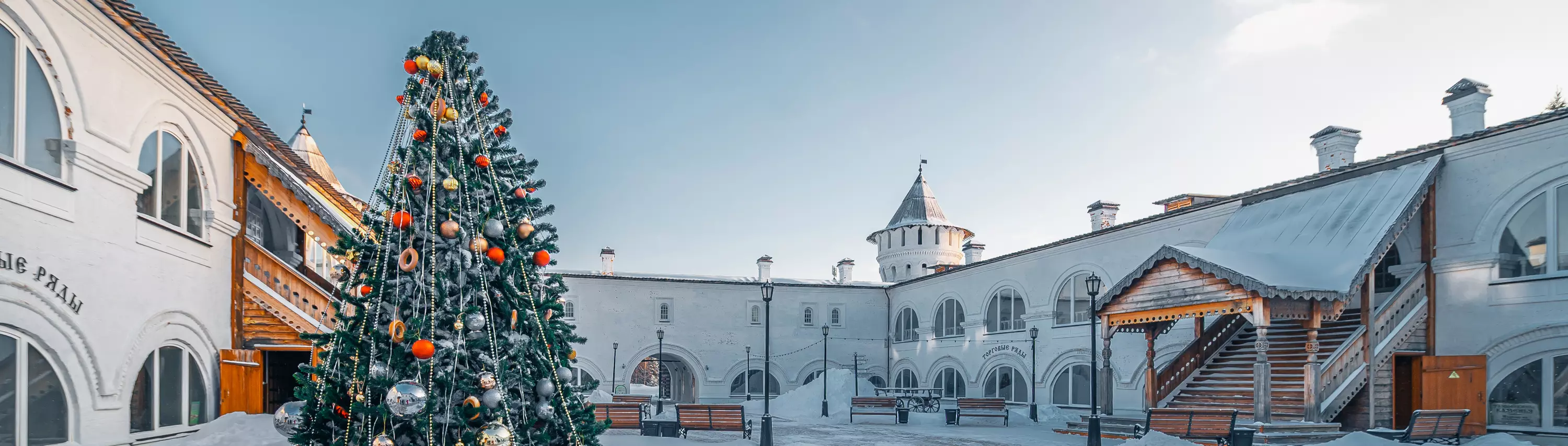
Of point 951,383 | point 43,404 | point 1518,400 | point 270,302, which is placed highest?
point 270,302

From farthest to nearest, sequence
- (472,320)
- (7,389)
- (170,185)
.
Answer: (170,185)
(7,389)
(472,320)

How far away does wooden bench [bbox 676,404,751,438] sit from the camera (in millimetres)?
16906

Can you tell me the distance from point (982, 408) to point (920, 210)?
753 inches

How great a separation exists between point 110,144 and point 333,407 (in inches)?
200

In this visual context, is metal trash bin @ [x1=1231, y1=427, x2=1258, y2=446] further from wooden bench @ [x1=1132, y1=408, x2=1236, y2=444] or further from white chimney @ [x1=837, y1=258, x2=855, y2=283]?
white chimney @ [x1=837, y1=258, x2=855, y2=283]

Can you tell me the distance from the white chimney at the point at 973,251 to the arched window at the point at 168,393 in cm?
2835

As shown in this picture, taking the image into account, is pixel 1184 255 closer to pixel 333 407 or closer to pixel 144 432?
pixel 333 407

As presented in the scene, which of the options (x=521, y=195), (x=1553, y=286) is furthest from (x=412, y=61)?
(x=1553, y=286)

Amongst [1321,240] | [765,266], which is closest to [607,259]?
[765,266]

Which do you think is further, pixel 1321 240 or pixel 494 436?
pixel 1321 240

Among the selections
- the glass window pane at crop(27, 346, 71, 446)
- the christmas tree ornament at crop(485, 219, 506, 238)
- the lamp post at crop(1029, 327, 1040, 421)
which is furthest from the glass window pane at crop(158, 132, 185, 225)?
the lamp post at crop(1029, 327, 1040, 421)

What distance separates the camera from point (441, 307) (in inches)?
242

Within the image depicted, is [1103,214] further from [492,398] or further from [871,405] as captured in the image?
[492,398]

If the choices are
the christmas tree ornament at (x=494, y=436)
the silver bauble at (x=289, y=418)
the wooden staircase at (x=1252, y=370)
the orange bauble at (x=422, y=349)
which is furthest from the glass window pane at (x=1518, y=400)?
the silver bauble at (x=289, y=418)
